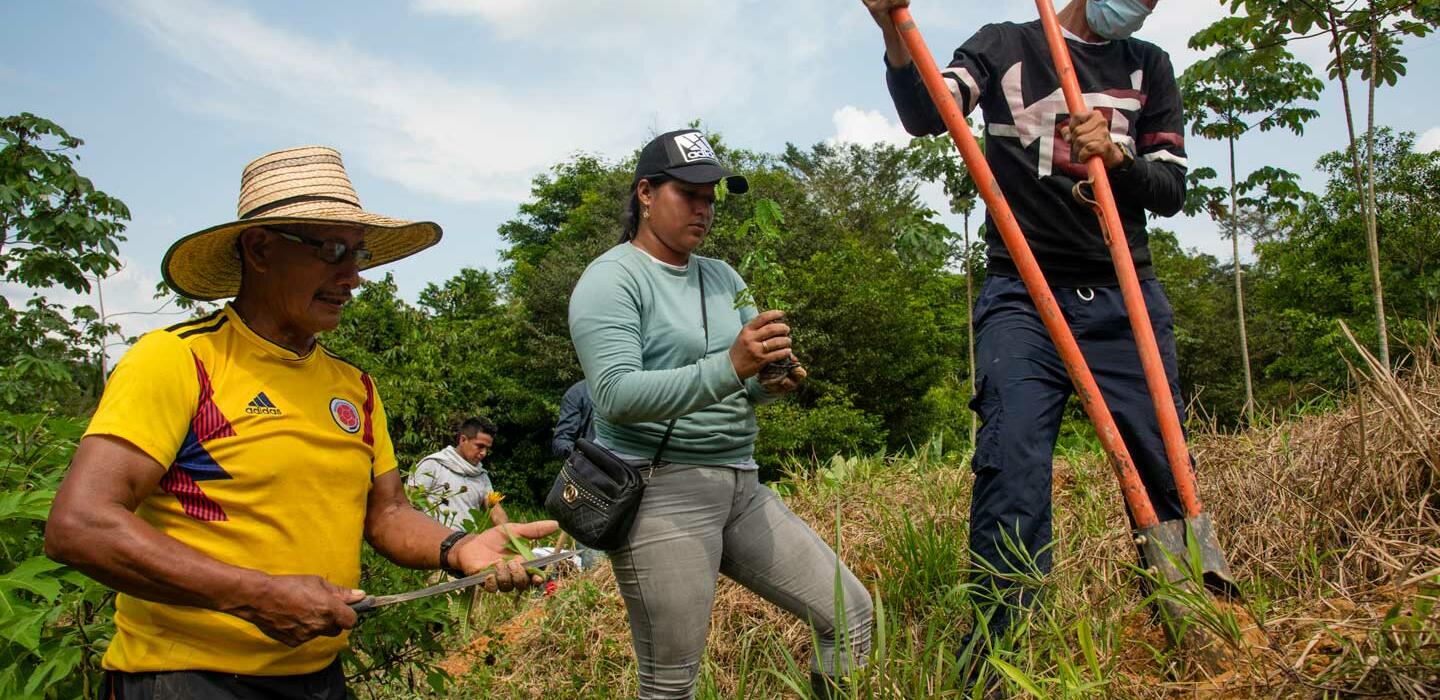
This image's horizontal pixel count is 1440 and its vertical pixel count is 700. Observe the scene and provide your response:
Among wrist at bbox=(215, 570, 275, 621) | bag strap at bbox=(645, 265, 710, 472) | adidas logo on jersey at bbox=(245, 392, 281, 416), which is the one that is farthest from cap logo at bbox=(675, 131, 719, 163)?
wrist at bbox=(215, 570, 275, 621)

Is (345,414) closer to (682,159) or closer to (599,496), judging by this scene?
(599,496)

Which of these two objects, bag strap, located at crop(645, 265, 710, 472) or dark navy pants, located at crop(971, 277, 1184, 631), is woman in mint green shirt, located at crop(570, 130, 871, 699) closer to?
bag strap, located at crop(645, 265, 710, 472)

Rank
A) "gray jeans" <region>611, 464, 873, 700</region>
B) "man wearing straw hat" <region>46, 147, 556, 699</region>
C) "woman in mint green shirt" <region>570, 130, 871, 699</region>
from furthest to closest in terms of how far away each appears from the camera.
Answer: "gray jeans" <region>611, 464, 873, 700</region> < "woman in mint green shirt" <region>570, 130, 871, 699</region> < "man wearing straw hat" <region>46, 147, 556, 699</region>

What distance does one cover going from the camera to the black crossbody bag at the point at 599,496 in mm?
2496

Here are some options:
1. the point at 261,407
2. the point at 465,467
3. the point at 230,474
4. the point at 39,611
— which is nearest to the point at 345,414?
the point at 261,407

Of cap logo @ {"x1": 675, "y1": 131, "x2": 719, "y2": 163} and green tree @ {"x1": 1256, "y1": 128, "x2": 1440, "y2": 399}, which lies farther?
green tree @ {"x1": 1256, "y1": 128, "x2": 1440, "y2": 399}

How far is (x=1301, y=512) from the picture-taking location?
277 cm

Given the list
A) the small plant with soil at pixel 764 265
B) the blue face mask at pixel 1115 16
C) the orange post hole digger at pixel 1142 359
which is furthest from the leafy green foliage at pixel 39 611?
the blue face mask at pixel 1115 16

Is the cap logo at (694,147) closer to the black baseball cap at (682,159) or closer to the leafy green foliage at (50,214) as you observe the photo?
the black baseball cap at (682,159)

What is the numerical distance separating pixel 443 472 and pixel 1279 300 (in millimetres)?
23733

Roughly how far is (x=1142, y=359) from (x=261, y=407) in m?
2.02

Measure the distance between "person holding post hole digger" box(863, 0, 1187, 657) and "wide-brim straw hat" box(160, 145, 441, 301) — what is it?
Answer: 53.5 inches

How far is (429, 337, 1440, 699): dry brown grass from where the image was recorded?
74.4 inches

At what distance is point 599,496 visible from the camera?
2516 mm
